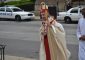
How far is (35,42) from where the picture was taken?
55.3 feet

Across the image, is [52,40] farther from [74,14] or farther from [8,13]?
[8,13]

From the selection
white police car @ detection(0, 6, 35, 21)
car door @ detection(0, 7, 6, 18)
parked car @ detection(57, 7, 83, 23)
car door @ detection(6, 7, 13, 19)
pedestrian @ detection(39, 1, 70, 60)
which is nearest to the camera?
pedestrian @ detection(39, 1, 70, 60)

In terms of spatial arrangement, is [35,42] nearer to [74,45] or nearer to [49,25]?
[74,45]

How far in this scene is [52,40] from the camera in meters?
6.88

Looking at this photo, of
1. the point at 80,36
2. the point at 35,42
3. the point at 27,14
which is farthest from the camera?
the point at 27,14

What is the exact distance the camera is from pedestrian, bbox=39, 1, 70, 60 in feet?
22.3

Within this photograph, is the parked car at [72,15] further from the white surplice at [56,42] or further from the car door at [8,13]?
the white surplice at [56,42]

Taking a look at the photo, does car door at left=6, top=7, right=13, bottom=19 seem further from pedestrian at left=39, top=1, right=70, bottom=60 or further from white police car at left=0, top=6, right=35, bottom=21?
pedestrian at left=39, top=1, right=70, bottom=60

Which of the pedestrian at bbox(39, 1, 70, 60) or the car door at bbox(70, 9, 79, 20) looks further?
the car door at bbox(70, 9, 79, 20)

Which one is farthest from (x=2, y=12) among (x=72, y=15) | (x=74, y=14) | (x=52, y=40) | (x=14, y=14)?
(x=52, y=40)

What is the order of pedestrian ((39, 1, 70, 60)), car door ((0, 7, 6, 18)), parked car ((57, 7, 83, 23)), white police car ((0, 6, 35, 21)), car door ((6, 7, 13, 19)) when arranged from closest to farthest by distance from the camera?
pedestrian ((39, 1, 70, 60)) → parked car ((57, 7, 83, 23)) → white police car ((0, 6, 35, 21)) → car door ((6, 7, 13, 19)) → car door ((0, 7, 6, 18))

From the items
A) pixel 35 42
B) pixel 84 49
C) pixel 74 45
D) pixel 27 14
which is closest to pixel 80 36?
pixel 84 49

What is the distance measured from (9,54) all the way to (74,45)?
3.46 meters

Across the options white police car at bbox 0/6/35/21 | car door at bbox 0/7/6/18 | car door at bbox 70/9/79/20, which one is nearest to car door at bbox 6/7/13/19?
white police car at bbox 0/6/35/21
